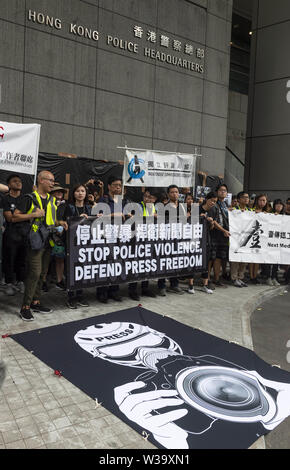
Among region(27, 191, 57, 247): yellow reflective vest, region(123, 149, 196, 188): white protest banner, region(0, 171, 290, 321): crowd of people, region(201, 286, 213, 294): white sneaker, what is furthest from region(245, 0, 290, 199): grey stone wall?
region(27, 191, 57, 247): yellow reflective vest

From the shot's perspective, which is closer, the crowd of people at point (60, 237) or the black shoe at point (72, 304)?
the crowd of people at point (60, 237)

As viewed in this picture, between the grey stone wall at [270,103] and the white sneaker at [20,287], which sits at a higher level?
the grey stone wall at [270,103]

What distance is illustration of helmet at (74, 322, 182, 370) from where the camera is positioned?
418 cm

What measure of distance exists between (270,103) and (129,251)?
10248 mm

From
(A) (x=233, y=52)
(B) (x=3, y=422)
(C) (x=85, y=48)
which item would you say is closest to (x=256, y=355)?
(B) (x=3, y=422)

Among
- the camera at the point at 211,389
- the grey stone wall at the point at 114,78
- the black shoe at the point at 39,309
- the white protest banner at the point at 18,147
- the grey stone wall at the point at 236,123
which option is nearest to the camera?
the camera at the point at 211,389

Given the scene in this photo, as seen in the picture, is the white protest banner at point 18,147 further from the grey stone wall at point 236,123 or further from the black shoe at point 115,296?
the grey stone wall at point 236,123

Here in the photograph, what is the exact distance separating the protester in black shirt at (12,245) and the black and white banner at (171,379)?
1.90 metres

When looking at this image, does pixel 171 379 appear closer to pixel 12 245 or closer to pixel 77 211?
pixel 77 211

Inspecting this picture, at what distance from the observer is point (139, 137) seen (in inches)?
440

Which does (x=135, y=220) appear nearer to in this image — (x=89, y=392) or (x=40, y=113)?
(x=89, y=392)

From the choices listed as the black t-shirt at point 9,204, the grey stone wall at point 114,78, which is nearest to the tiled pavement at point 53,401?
the black t-shirt at point 9,204

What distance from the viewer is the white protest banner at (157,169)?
8898 mm
